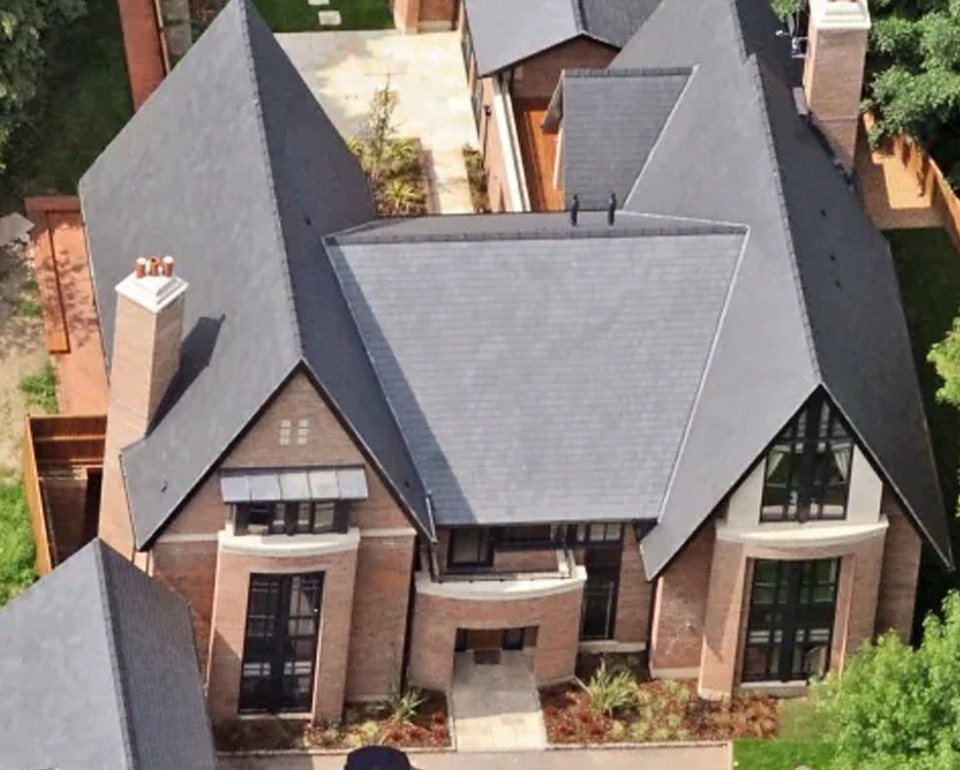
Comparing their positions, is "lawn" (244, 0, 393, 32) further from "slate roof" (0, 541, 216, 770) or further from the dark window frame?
"slate roof" (0, 541, 216, 770)

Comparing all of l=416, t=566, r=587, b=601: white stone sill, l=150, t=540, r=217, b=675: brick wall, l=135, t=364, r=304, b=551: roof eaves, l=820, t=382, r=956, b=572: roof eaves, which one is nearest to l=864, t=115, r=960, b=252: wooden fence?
l=820, t=382, r=956, b=572: roof eaves

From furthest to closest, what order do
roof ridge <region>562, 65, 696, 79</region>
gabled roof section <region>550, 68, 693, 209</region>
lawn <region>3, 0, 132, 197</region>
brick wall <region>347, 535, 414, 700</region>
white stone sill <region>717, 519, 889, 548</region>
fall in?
lawn <region>3, 0, 132, 197</region>, roof ridge <region>562, 65, 696, 79</region>, gabled roof section <region>550, 68, 693, 209</region>, white stone sill <region>717, 519, 889, 548</region>, brick wall <region>347, 535, 414, 700</region>

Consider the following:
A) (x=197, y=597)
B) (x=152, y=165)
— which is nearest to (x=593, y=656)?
(x=197, y=597)

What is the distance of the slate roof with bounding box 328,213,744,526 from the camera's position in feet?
211

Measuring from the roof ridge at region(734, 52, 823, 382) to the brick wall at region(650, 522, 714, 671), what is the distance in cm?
484

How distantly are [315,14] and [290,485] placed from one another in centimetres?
2864

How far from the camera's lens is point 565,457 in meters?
64.7

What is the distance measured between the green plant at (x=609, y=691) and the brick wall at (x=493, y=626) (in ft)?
2.48

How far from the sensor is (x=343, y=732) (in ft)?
215

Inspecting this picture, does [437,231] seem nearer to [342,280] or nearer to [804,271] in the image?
[342,280]

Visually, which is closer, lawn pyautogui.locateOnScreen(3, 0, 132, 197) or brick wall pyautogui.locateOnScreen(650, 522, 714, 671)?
brick wall pyautogui.locateOnScreen(650, 522, 714, 671)

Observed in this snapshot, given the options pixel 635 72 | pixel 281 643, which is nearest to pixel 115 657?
pixel 281 643

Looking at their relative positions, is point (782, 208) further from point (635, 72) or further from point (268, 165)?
point (268, 165)

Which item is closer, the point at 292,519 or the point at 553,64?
the point at 292,519
